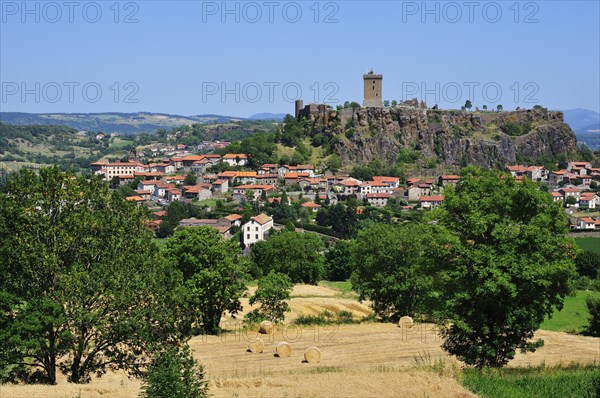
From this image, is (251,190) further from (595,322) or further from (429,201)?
(595,322)

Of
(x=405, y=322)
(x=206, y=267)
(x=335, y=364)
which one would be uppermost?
(x=206, y=267)

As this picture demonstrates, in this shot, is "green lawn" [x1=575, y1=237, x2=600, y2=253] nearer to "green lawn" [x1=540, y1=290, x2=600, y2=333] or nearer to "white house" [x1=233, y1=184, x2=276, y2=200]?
"green lawn" [x1=540, y1=290, x2=600, y2=333]

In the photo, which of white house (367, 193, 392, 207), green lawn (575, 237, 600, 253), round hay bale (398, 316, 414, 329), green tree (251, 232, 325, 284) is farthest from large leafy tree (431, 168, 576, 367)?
white house (367, 193, 392, 207)

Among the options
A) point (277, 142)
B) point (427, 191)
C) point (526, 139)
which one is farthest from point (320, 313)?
point (526, 139)

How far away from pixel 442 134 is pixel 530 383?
124373 mm

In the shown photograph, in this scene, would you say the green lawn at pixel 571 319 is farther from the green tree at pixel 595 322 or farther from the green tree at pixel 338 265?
the green tree at pixel 338 265

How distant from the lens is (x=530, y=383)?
1984cm

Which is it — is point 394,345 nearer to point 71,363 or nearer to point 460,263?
point 460,263

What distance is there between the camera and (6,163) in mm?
192625

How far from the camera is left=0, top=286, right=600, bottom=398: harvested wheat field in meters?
18.9

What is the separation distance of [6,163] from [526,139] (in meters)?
129

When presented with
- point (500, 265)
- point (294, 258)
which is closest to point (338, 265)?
point (294, 258)

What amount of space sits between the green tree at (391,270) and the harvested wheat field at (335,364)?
5.35 ft

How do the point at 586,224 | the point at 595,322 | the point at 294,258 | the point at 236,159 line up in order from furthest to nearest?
the point at 236,159, the point at 586,224, the point at 294,258, the point at 595,322
